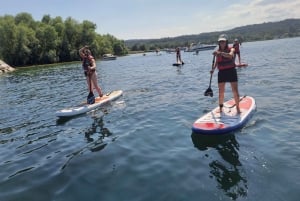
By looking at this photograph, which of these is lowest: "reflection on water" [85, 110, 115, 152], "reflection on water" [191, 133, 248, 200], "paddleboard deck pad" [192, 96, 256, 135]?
"reflection on water" [85, 110, 115, 152]

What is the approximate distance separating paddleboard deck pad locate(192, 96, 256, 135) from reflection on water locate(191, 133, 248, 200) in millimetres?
249

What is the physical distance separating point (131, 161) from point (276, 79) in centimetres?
1456

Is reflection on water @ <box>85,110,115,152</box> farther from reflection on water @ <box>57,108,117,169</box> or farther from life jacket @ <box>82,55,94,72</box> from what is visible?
life jacket @ <box>82,55,94,72</box>

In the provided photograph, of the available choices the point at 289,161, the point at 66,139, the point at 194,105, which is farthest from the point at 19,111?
the point at 289,161

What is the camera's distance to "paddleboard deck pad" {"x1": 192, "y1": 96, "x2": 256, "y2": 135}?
33.4 ft

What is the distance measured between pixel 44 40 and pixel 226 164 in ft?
316

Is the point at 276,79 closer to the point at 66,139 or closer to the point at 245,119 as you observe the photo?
the point at 245,119

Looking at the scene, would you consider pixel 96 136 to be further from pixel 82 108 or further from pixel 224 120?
pixel 224 120

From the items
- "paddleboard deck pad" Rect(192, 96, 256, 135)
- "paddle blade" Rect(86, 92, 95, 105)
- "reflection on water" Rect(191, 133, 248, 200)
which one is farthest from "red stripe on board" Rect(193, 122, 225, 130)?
"paddle blade" Rect(86, 92, 95, 105)

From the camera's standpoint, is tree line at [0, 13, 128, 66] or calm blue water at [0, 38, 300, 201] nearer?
calm blue water at [0, 38, 300, 201]

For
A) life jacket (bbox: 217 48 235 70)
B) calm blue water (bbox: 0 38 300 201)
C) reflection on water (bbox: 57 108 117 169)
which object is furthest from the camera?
life jacket (bbox: 217 48 235 70)

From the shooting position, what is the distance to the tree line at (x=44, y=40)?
88625 mm

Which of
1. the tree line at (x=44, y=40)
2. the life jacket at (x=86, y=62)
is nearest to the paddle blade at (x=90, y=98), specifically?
the life jacket at (x=86, y=62)

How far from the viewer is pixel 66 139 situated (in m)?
11.6
